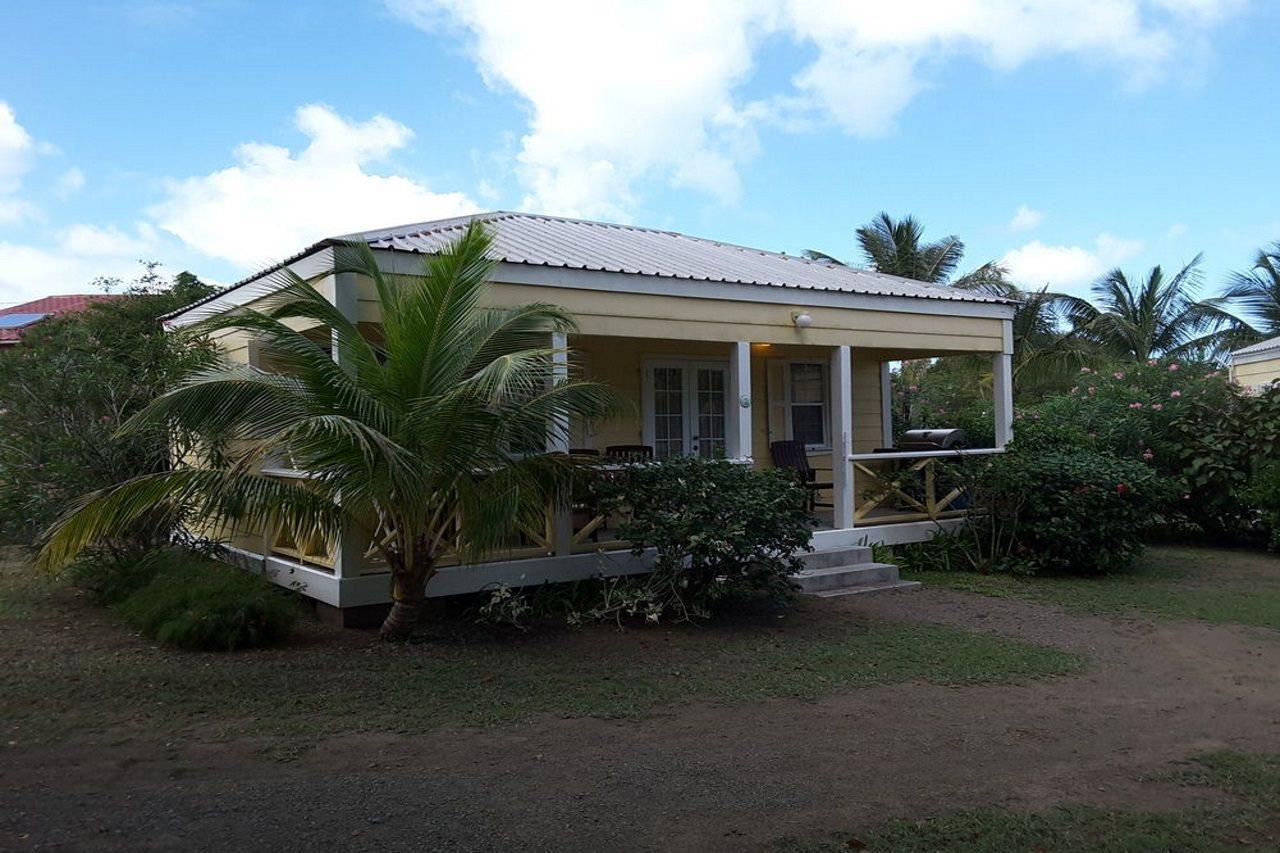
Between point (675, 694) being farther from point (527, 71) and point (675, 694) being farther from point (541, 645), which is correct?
point (527, 71)

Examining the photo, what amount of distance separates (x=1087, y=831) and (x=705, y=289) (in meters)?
6.34

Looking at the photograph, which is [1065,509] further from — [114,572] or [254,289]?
[114,572]

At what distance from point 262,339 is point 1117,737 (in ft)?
20.3

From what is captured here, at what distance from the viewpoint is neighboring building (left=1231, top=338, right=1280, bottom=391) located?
1831cm

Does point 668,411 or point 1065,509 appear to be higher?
point 668,411

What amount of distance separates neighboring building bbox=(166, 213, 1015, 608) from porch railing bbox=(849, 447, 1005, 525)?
0.10ft

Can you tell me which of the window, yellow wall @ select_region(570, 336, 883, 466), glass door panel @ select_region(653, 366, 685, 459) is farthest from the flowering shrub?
glass door panel @ select_region(653, 366, 685, 459)

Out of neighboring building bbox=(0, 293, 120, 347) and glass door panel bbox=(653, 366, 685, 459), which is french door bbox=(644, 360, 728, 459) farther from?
neighboring building bbox=(0, 293, 120, 347)

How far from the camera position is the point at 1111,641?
748 cm

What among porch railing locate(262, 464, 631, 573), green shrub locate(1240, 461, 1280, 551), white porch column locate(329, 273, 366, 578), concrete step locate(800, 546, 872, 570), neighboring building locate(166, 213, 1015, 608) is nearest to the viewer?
white porch column locate(329, 273, 366, 578)

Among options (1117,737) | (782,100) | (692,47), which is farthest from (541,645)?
(782,100)

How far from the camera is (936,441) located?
13898mm

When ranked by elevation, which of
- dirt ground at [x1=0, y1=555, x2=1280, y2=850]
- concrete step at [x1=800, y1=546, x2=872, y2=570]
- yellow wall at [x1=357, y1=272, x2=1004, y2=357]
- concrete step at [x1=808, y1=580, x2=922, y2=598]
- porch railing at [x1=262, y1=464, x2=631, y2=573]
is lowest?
dirt ground at [x1=0, y1=555, x2=1280, y2=850]

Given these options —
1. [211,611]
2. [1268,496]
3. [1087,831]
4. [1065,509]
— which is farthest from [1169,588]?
[211,611]
